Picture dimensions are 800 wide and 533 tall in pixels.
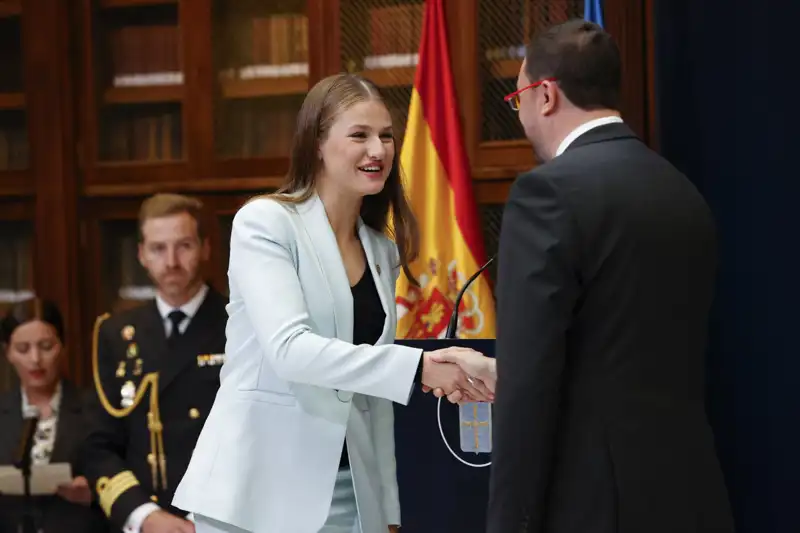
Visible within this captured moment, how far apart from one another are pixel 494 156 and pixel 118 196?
1.47 m

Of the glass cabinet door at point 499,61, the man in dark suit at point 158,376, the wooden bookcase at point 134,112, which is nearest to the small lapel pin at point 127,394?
the man in dark suit at point 158,376

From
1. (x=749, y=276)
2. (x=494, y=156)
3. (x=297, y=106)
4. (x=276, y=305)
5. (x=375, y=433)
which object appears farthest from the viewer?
(x=297, y=106)

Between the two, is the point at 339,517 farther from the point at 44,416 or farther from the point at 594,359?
the point at 44,416

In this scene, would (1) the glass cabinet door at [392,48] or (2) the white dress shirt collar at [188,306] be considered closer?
(2) the white dress shirt collar at [188,306]

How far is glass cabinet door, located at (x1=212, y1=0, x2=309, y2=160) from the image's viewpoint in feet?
13.0

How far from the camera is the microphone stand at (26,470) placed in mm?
3078

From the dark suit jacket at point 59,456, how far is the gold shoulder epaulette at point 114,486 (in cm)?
39

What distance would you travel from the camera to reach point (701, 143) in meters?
3.15

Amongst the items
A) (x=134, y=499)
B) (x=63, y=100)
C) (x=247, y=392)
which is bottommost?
(x=134, y=499)

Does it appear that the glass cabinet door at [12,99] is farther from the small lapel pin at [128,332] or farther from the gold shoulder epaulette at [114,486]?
the gold shoulder epaulette at [114,486]

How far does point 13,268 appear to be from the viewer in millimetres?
4191

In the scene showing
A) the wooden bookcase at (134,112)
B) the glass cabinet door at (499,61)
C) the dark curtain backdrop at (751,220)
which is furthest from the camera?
the wooden bookcase at (134,112)

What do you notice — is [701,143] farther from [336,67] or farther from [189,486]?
[189,486]

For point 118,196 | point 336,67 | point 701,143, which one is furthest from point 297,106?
point 701,143
